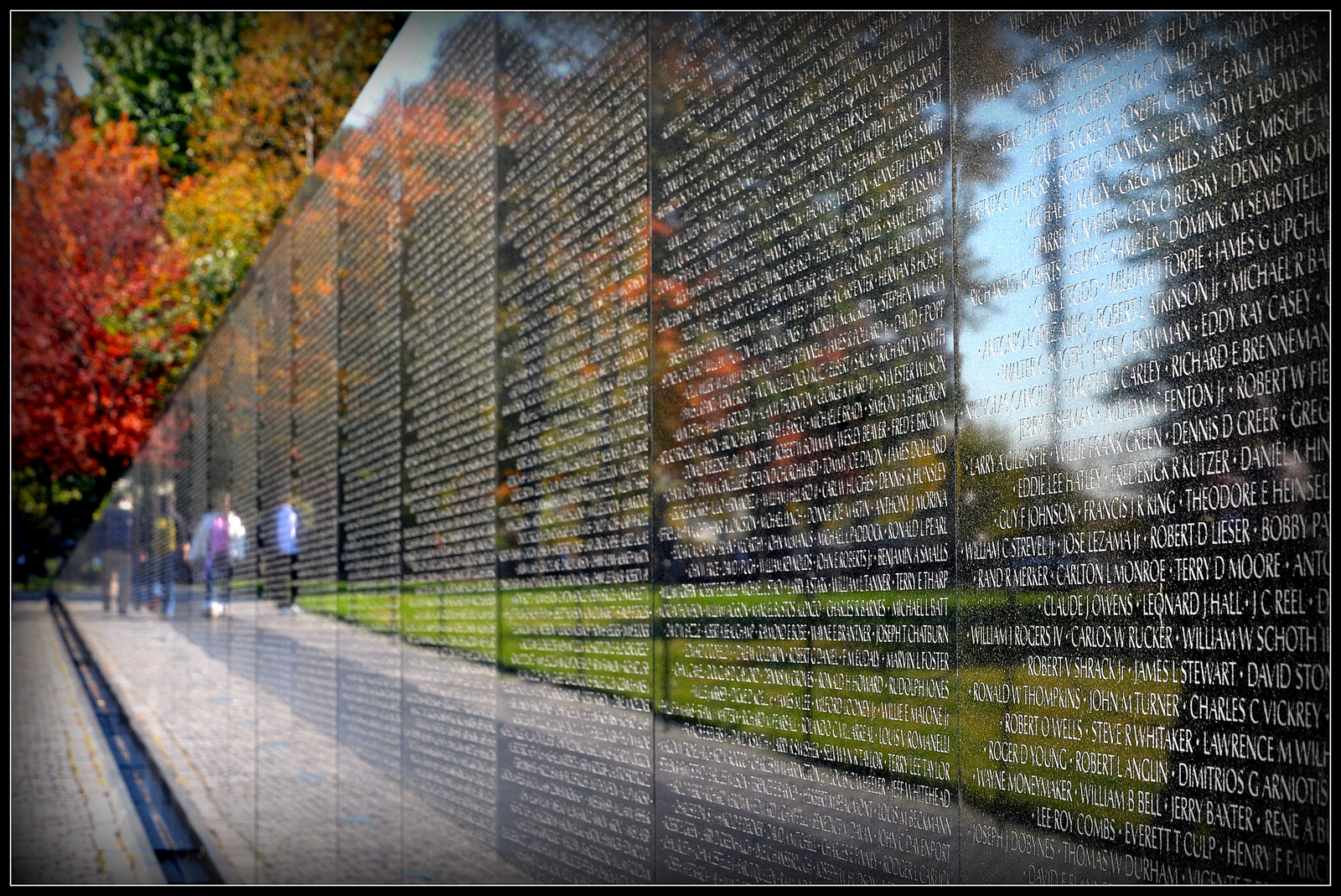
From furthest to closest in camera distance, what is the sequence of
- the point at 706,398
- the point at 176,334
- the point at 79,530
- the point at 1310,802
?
1. the point at 79,530
2. the point at 176,334
3. the point at 706,398
4. the point at 1310,802

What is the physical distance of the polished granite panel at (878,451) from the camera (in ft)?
7.84

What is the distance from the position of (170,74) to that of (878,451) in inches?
1095

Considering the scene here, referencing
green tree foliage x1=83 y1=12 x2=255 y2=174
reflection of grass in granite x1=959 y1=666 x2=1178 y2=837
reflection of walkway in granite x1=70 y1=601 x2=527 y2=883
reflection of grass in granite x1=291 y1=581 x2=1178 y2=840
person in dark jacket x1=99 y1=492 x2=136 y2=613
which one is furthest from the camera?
green tree foliage x1=83 y1=12 x2=255 y2=174

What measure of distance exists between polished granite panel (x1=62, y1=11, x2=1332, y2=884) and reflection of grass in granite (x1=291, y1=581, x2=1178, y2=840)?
0.01 m

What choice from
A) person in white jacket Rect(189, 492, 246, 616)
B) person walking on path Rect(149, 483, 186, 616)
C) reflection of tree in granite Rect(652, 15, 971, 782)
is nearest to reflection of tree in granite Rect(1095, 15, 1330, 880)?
reflection of tree in granite Rect(652, 15, 971, 782)

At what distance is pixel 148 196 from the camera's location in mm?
24438

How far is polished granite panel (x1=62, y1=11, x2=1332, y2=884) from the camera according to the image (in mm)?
2391

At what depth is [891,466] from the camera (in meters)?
3.20

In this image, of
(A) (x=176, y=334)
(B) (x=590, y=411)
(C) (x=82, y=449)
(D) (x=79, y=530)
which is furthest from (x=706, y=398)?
(D) (x=79, y=530)

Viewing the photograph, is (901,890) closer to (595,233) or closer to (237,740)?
(595,233)

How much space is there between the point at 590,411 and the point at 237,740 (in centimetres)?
756

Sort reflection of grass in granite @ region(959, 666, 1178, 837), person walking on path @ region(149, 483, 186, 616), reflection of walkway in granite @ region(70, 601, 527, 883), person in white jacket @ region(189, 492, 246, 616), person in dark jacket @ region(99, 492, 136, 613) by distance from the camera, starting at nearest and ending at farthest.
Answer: reflection of grass in granite @ region(959, 666, 1178, 837), reflection of walkway in granite @ region(70, 601, 527, 883), person in white jacket @ region(189, 492, 246, 616), person walking on path @ region(149, 483, 186, 616), person in dark jacket @ region(99, 492, 136, 613)

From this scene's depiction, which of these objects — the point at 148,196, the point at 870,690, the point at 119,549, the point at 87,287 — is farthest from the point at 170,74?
the point at 870,690

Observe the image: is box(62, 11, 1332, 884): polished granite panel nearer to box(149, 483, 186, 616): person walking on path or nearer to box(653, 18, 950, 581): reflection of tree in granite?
box(653, 18, 950, 581): reflection of tree in granite
